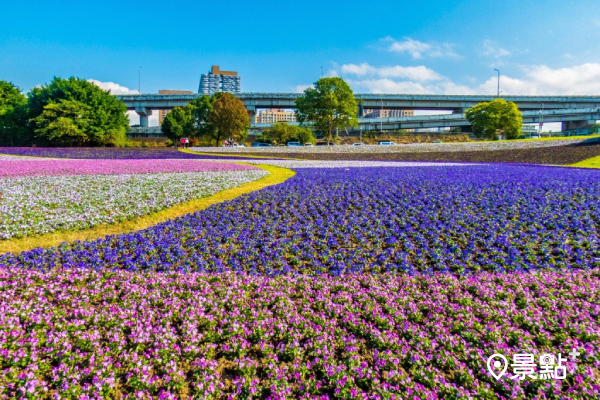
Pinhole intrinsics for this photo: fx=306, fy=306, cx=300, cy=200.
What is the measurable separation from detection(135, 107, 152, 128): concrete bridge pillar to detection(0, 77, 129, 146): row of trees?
31994 millimetres

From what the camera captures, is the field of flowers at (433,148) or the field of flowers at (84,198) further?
the field of flowers at (433,148)

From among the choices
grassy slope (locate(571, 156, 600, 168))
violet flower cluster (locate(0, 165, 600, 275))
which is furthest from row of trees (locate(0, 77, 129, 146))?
grassy slope (locate(571, 156, 600, 168))

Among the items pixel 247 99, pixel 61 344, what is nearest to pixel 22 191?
pixel 61 344

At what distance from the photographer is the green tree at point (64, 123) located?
143 feet

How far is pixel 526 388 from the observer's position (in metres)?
3.11

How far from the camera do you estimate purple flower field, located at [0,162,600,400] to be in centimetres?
312

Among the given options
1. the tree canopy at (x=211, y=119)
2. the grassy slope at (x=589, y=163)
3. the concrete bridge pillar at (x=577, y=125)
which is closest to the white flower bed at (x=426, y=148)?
the tree canopy at (x=211, y=119)

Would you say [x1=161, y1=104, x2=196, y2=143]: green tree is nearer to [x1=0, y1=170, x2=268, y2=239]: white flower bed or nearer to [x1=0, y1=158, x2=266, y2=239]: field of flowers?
[x1=0, y1=158, x2=266, y2=239]: field of flowers

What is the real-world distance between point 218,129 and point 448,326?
5522 cm

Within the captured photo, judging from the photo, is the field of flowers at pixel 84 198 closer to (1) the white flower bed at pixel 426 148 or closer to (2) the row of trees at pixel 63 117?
(1) the white flower bed at pixel 426 148

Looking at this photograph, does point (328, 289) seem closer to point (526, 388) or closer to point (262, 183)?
point (526, 388)

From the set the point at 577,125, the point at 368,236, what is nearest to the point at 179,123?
the point at 368,236

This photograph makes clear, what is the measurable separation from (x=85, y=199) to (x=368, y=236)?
944cm

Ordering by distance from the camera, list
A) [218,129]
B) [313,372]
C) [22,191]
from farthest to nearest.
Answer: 1. [218,129]
2. [22,191]
3. [313,372]
